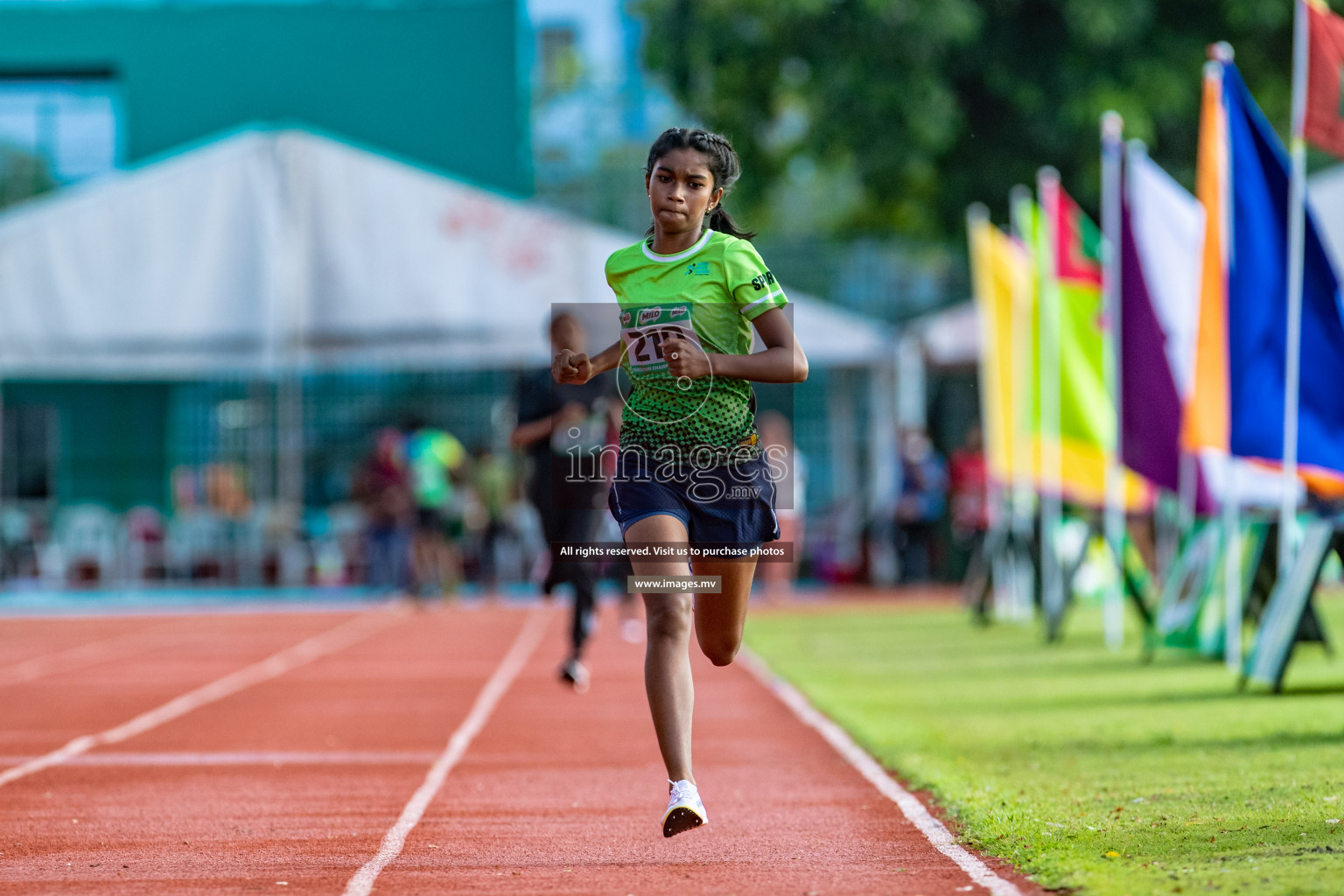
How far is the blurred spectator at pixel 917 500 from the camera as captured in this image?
23969mm

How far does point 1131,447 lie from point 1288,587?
140 inches

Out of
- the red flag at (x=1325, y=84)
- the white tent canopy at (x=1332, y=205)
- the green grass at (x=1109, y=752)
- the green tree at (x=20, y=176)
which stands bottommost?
the green grass at (x=1109, y=752)

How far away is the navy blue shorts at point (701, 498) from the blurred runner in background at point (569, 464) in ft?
15.2

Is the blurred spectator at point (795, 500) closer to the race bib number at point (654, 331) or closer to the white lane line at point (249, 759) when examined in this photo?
the white lane line at point (249, 759)

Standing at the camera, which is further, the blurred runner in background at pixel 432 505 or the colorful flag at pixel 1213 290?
the blurred runner in background at pixel 432 505

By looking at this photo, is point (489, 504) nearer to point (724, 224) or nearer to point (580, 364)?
point (724, 224)

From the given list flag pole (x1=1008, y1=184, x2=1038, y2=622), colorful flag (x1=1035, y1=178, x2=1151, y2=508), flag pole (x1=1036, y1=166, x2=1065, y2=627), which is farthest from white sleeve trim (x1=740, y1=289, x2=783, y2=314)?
flag pole (x1=1008, y1=184, x2=1038, y2=622)

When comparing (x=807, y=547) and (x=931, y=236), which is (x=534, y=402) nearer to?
(x=807, y=547)

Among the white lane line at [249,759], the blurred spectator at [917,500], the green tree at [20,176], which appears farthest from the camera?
the green tree at [20,176]

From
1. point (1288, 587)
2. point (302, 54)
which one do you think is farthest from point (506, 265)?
point (1288, 587)

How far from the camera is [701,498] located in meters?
5.89

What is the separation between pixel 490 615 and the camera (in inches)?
838

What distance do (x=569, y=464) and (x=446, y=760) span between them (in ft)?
9.49

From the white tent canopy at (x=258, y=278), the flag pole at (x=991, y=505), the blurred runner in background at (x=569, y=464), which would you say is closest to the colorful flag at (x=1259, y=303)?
the blurred runner in background at (x=569, y=464)
